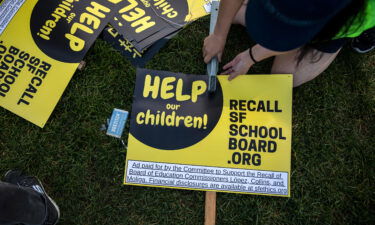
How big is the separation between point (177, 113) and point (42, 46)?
0.64 meters

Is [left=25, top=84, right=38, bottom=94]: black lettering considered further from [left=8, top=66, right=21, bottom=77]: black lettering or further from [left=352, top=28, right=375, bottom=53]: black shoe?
[left=352, top=28, right=375, bottom=53]: black shoe

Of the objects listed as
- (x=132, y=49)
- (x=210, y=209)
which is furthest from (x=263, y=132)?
(x=132, y=49)

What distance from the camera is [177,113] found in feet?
4.06

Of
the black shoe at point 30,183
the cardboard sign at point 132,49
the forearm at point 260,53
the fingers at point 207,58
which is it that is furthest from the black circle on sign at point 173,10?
the black shoe at point 30,183

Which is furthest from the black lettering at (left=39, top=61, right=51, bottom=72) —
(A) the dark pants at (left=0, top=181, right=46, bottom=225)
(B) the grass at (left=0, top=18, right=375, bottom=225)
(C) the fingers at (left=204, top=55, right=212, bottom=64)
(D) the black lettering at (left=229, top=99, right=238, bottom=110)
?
(D) the black lettering at (left=229, top=99, right=238, bottom=110)

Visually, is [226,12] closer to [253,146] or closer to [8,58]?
[253,146]

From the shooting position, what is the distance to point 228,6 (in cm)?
100

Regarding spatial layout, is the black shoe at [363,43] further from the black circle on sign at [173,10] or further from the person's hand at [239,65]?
the black circle on sign at [173,10]

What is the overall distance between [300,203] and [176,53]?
0.80 m

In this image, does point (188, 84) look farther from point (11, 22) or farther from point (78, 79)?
point (11, 22)

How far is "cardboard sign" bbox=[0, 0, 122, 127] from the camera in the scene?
48.9 inches

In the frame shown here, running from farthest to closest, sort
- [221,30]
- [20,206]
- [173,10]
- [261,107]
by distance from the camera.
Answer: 1. [173,10]
2. [261,107]
3. [221,30]
4. [20,206]

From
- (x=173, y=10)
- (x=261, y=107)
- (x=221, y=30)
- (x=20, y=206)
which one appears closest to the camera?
(x=20, y=206)

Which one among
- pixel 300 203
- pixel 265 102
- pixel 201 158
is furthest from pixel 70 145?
pixel 300 203
